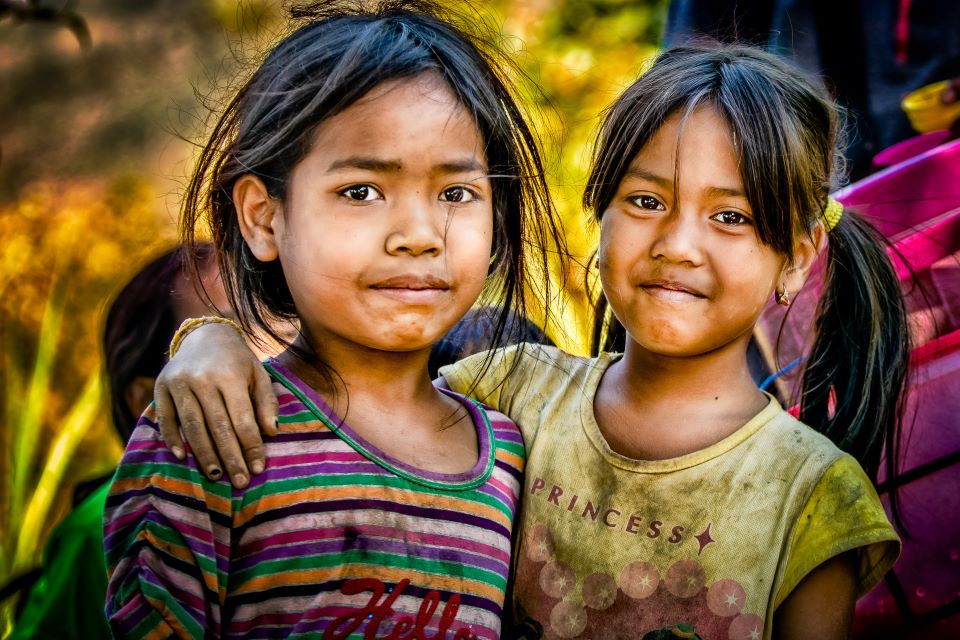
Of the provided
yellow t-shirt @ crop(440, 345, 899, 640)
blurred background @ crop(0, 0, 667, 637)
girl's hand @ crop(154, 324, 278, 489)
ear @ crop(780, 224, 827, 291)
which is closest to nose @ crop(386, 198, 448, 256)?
girl's hand @ crop(154, 324, 278, 489)

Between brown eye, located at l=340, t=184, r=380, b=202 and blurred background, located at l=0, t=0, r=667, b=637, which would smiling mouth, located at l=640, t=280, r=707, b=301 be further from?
blurred background, located at l=0, t=0, r=667, b=637

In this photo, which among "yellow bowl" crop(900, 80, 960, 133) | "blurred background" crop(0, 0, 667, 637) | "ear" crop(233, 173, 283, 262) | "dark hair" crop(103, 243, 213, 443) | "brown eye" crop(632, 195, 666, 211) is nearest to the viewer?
"ear" crop(233, 173, 283, 262)

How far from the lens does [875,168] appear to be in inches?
108

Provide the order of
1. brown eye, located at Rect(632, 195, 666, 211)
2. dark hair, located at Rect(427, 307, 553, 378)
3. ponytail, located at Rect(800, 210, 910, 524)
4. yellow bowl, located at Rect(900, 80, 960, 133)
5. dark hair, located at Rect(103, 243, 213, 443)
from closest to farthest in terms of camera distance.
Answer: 1. brown eye, located at Rect(632, 195, 666, 211)
2. ponytail, located at Rect(800, 210, 910, 524)
3. dark hair, located at Rect(427, 307, 553, 378)
4. yellow bowl, located at Rect(900, 80, 960, 133)
5. dark hair, located at Rect(103, 243, 213, 443)

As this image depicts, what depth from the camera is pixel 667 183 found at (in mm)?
1756

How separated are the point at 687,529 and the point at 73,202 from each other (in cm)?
258

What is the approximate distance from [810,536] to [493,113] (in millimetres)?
867

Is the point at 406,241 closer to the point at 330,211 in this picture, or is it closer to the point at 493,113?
the point at 330,211

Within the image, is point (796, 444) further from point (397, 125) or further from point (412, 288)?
point (397, 125)

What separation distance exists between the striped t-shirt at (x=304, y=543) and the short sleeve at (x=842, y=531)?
0.48 metres

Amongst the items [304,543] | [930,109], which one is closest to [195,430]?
[304,543]

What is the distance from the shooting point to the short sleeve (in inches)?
62.6

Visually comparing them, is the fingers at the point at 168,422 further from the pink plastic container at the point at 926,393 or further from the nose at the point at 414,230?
the pink plastic container at the point at 926,393

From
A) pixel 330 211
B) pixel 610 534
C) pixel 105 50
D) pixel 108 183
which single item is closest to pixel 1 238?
pixel 108 183
